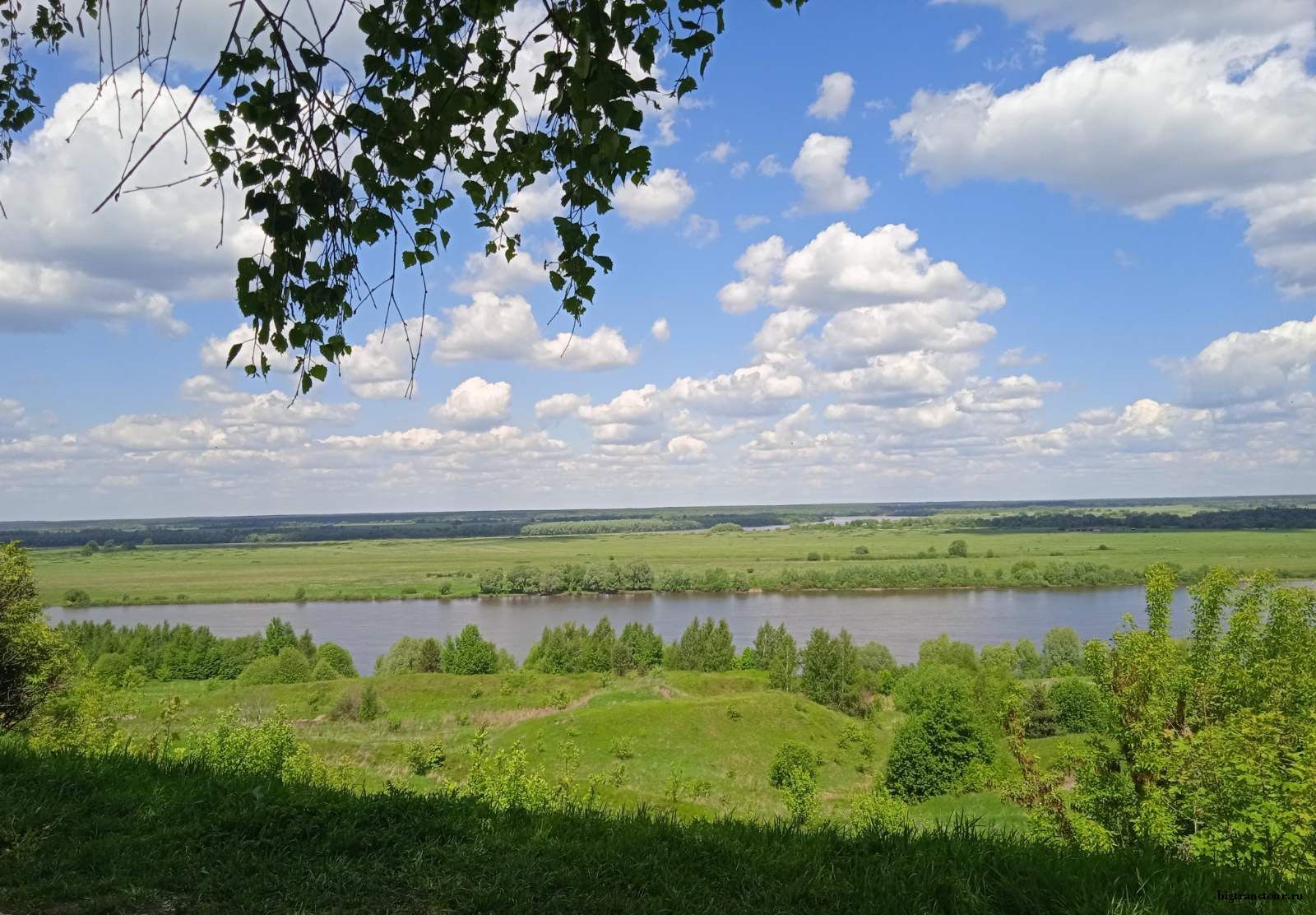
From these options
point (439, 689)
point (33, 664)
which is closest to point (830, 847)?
point (33, 664)

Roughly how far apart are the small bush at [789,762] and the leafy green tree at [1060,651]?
25285mm

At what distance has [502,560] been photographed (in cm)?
16638

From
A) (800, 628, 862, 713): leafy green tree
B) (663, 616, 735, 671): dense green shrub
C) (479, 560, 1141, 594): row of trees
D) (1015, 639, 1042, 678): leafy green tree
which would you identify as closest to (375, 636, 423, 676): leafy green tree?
(663, 616, 735, 671): dense green shrub

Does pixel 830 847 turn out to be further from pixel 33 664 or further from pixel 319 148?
pixel 33 664

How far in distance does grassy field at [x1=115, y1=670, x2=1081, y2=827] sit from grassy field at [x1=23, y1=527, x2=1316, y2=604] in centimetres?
6135

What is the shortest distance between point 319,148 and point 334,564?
17301 cm

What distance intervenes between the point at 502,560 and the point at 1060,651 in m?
119

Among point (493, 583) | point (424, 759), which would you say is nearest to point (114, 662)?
point (424, 759)

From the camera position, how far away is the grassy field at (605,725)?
45781mm

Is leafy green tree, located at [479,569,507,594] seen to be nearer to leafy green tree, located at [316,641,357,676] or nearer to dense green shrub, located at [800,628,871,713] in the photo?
leafy green tree, located at [316,641,357,676]

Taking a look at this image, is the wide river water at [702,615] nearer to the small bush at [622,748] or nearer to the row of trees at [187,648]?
the row of trees at [187,648]

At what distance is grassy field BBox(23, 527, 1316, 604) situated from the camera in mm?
120500

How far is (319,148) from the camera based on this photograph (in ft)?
10.5

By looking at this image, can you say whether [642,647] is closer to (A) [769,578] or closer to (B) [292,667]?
(B) [292,667]
